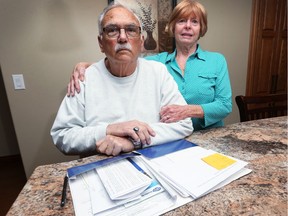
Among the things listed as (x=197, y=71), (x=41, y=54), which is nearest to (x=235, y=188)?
(x=197, y=71)

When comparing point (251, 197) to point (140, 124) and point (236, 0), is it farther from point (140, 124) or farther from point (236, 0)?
point (236, 0)

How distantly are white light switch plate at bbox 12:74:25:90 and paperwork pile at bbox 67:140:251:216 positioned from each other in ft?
4.87

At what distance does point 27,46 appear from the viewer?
170cm

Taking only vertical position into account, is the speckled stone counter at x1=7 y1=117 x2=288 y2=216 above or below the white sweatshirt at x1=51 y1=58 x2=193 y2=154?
below

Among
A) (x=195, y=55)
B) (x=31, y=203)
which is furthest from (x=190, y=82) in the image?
(x=31, y=203)

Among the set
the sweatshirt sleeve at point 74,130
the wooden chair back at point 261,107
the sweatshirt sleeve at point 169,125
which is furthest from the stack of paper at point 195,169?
the wooden chair back at point 261,107

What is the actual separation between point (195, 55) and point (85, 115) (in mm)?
859

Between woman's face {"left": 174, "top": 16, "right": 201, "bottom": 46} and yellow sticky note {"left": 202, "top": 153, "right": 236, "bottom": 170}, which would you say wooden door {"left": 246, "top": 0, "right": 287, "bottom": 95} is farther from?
yellow sticky note {"left": 202, "top": 153, "right": 236, "bottom": 170}

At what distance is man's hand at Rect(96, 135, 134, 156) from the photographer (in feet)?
2.50

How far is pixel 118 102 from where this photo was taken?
946 mm

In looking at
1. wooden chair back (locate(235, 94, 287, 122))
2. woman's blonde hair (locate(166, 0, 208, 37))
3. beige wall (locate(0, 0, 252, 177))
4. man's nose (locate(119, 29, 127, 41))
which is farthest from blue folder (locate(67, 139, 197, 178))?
beige wall (locate(0, 0, 252, 177))

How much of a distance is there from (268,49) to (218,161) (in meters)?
2.60

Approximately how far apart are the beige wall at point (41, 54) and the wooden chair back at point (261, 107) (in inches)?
53.6

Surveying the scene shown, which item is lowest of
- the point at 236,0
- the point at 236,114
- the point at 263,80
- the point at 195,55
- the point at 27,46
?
the point at 236,114
